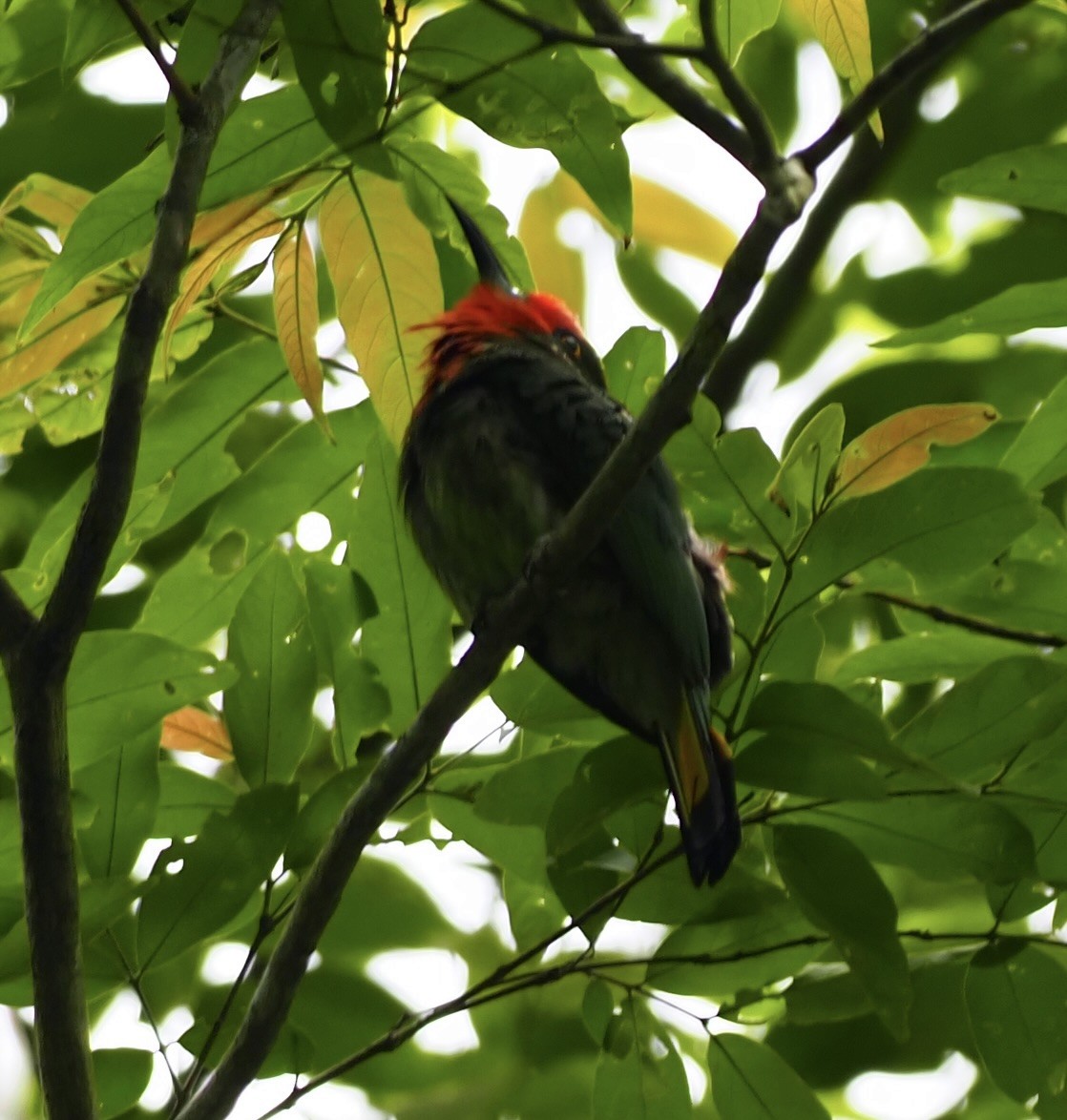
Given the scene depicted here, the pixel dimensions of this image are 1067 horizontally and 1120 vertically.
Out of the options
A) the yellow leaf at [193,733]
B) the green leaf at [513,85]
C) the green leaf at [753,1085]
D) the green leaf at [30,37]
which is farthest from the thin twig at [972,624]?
the green leaf at [30,37]

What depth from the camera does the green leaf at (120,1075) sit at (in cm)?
212

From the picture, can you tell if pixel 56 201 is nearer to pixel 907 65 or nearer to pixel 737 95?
pixel 737 95

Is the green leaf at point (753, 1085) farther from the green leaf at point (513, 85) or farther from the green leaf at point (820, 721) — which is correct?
the green leaf at point (513, 85)

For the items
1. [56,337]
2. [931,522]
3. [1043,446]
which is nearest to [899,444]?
[931,522]

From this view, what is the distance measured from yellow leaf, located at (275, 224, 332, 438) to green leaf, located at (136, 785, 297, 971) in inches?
24.1

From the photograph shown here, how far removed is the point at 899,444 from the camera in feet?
6.23

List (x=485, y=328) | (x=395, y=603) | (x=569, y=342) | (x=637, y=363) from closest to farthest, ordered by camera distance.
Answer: (x=395, y=603) → (x=637, y=363) → (x=485, y=328) → (x=569, y=342)

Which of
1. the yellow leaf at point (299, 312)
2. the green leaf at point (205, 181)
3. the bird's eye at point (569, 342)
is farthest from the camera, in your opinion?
the bird's eye at point (569, 342)

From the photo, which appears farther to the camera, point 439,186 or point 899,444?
point 439,186

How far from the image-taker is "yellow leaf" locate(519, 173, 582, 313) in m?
3.09

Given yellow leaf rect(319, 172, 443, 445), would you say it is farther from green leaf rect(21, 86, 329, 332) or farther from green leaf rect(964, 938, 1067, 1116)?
green leaf rect(964, 938, 1067, 1116)

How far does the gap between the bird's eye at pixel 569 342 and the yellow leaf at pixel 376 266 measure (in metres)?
0.87

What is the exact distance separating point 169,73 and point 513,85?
42 cm

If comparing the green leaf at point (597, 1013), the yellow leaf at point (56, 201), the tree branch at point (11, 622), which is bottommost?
the green leaf at point (597, 1013)
